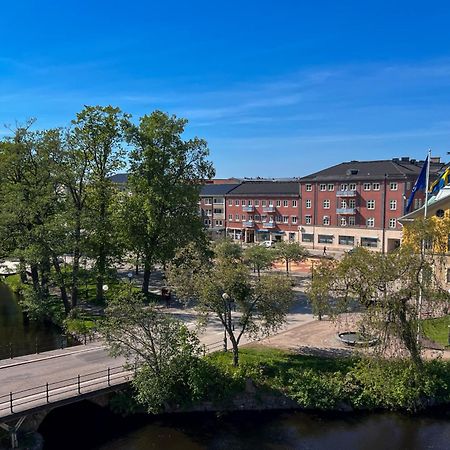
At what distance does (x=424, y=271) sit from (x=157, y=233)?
21.0 m

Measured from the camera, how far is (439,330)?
2783 cm

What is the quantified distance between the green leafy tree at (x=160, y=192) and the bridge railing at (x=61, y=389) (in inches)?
597

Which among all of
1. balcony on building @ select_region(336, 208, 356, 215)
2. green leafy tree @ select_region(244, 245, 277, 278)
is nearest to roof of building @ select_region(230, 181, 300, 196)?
balcony on building @ select_region(336, 208, 356, 215)

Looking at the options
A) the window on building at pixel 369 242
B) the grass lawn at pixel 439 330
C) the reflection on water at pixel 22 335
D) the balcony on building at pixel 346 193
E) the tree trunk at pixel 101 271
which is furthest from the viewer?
the balcony on building at pixel 346 193

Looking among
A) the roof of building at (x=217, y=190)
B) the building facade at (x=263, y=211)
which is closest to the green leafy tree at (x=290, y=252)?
the building facade at (x=263, y=211)

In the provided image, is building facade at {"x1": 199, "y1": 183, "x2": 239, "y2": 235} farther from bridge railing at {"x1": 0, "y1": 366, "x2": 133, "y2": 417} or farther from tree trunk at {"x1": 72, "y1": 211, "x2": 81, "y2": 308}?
bridge railing at {"x1": 0, "y1": 366, "x2": 133, "y2": 417}

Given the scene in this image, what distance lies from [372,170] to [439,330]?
130ft

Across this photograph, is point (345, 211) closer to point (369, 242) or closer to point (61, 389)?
point (369, 242)

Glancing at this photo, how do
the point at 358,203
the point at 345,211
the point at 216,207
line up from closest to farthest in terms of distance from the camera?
the point at 358,203 < the point at 345,211 < the point at 216,207

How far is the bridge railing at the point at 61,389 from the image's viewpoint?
703 inches

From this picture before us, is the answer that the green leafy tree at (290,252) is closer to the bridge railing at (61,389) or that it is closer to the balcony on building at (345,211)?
the balcony on building at (345,211)

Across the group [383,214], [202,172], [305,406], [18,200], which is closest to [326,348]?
[305,406]

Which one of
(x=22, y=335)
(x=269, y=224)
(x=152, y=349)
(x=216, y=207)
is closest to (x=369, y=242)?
(x=269, y=224)

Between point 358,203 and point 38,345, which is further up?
point 358,203
